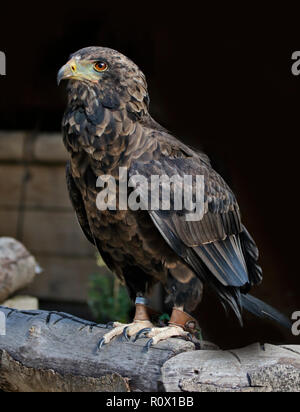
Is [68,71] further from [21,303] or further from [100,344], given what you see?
[21,303]

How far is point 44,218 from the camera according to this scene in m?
4.80

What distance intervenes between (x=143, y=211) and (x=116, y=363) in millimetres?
567

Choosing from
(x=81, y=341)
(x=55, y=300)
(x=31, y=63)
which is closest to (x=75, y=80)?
(x=81, y=341)

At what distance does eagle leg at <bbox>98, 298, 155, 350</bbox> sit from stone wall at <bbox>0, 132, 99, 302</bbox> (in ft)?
7.82

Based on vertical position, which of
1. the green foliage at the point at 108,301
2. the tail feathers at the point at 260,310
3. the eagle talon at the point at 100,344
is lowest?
the green foliage at the point at 108,301

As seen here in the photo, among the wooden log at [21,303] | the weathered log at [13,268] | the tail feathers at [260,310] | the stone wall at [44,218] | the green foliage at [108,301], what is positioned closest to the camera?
the tail feathers at [260,310]

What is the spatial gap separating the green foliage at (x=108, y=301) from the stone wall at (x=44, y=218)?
327mm

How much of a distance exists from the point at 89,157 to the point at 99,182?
0.10 m

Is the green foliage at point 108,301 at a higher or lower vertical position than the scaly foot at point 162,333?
lower

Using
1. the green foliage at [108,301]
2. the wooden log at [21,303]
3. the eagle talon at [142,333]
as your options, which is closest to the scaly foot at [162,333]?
the eagle talon at [142,333]

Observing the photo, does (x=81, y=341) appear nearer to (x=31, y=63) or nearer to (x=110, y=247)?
(x=110, y=247)

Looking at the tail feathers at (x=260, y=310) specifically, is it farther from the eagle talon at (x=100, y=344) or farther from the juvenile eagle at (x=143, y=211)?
the eagle talon at (x=100, y=344)

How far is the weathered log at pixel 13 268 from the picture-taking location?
3688 mm
